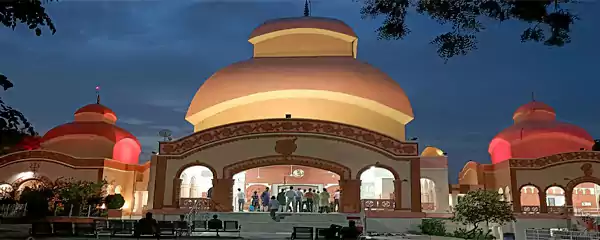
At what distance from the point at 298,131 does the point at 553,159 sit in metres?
13.7

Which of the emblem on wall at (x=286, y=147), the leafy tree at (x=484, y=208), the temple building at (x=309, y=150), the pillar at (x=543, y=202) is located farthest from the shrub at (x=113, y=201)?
the pillar at (x=543, y=202)

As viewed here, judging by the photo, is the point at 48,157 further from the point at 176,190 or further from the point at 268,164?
the point at 268,164

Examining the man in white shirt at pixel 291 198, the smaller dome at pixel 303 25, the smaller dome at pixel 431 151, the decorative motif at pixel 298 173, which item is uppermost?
the smaller dome at pixel 303 25

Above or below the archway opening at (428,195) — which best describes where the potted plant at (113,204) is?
below

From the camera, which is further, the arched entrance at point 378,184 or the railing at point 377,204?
the arched entrance at point 378,184

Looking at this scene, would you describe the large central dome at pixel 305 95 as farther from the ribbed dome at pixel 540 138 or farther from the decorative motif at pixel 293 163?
the ribbed dome at pixel 540 138

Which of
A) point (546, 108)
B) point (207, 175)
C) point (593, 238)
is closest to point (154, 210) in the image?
point (207, 175)

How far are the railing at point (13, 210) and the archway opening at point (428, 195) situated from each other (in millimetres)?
18644

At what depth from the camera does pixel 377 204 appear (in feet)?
71.9

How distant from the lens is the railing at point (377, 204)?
21.8 meters

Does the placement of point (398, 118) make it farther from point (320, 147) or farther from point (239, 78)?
point (239, 78)

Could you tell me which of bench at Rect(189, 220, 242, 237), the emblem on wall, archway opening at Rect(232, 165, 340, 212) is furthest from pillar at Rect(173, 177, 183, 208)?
bench at Rect(189, 220, 242, 237)

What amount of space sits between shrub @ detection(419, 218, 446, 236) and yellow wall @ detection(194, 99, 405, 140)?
6.39 meters

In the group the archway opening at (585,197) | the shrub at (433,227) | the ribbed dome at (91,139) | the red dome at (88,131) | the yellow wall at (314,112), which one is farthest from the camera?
the red dome at (88,131)
